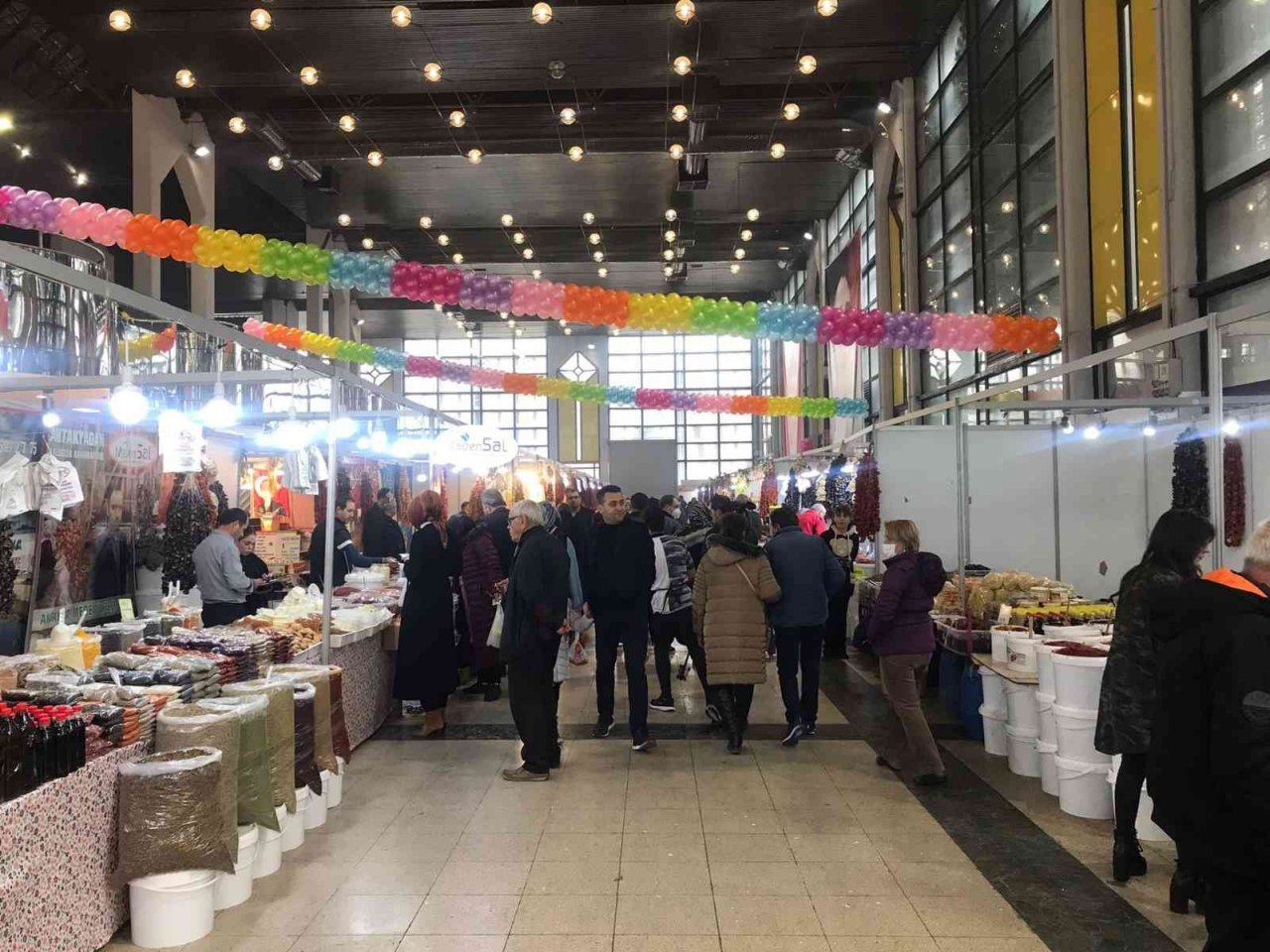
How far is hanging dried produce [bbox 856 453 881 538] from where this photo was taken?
814 cm

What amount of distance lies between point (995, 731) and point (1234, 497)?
1.92m

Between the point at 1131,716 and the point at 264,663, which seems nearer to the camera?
the point at 1131,716

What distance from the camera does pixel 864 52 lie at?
449 inches

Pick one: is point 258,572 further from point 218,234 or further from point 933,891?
point 933,891

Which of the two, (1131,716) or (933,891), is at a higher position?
(1131,716)

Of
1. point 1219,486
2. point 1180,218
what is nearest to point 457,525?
point 1219,486

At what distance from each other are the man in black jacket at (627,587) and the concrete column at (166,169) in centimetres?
841

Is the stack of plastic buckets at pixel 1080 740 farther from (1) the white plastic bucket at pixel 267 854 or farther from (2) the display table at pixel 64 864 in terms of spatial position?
(2) the display table at pixel 64 864

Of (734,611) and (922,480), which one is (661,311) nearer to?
(922,480)

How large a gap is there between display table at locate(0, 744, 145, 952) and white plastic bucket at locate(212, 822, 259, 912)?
0.31 meters

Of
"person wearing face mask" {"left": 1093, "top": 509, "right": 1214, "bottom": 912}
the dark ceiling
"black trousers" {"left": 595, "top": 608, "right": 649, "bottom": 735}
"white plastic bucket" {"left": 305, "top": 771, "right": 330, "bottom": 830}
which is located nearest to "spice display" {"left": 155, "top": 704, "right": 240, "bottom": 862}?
"white plastic bucket" {"left": 305, "top": 771, "right": 330, "bottom": 830}

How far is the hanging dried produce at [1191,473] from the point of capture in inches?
221

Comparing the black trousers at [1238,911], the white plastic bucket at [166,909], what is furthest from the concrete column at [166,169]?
the black trousers at [1238,911]

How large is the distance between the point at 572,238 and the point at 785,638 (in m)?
14.6
